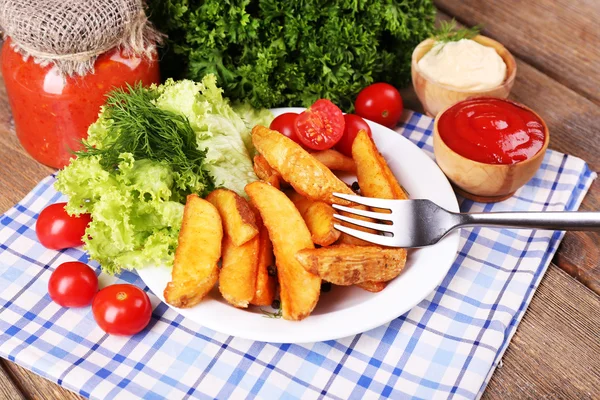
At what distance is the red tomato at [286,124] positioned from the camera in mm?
3645

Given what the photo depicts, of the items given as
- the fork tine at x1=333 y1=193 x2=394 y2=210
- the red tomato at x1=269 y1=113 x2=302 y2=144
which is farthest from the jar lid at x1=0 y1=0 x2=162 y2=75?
the fork tine at x1=333 y1=193 x2=394 y2=210

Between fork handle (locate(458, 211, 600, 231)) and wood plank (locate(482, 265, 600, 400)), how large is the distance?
1.31ft

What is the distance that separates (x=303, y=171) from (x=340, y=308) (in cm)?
62

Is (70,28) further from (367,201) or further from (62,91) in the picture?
(367,201)

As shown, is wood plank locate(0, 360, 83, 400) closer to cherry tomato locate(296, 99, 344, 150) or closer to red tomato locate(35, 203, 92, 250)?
red tomato locate(35, 203, 92, 250)

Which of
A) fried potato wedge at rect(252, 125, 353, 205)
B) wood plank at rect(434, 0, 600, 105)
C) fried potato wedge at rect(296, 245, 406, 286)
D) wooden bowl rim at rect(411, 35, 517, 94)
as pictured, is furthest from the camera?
wood plank at rect(434, 0, 600, 105)

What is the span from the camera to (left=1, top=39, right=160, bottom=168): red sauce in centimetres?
351

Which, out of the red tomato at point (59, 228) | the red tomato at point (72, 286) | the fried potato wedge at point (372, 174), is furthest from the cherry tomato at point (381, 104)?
the red tomato at point (72, 286)

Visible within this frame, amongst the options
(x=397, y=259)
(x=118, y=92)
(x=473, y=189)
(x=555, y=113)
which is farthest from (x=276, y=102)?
(x=555, y=113)

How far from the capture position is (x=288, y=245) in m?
2.79

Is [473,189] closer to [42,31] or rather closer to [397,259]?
[397,259]

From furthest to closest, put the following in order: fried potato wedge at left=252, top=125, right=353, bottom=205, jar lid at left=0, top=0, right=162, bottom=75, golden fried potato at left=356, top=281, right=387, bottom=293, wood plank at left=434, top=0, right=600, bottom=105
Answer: wood plank at left=434, top=0, right=600, bottom=105 < jar lid at left=0, top=0, right=162, bottom=75 < fried potato wedge at left=252, top=125, right=353, bottom=205 < golden fried potato at left=356, top=281, right=387, bottom=293

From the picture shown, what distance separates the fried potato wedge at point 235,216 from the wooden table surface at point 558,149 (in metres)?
0.96

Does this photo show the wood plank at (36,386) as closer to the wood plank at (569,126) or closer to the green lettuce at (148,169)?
the green lettuce at (148,169)
